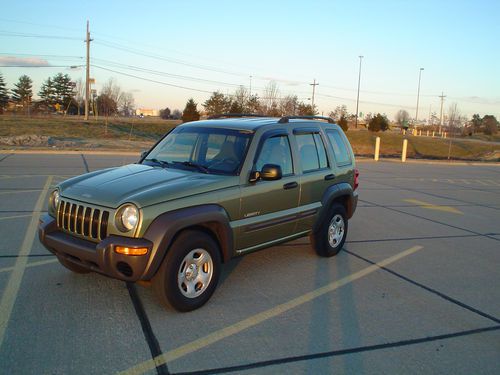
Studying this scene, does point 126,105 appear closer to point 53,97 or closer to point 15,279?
point 53,97

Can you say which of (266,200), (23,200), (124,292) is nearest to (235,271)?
(266,200)

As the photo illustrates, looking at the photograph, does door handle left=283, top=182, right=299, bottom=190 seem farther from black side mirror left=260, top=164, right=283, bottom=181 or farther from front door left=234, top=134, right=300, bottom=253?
black side mirror left=260, top=164, right=283, bottom=181

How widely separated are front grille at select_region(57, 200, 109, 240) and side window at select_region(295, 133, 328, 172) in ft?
8.87

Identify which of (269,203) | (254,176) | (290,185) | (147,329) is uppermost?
(254,176)

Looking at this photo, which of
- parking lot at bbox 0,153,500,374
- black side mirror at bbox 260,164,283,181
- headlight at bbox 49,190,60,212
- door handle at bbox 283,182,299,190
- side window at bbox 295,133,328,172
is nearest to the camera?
parking lot at bbox 0,153,500,374

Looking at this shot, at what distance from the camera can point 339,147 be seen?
6996 mm

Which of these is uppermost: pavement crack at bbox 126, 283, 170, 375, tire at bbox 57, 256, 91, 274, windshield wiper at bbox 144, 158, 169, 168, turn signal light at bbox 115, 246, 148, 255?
windshield wiper at bbox 144, 158, 169, 168

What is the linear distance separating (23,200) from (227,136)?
5.87 meters

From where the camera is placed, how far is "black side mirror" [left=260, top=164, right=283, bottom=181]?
16.3ft

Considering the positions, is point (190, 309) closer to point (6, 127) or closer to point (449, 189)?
point (449, 189)

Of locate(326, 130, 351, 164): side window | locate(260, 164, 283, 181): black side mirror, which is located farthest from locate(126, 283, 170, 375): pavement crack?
locate(326, 130, 351, 164): side window

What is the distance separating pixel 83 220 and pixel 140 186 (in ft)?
2.00

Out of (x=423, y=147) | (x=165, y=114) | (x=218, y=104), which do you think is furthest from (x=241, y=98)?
(x=165, y=114)

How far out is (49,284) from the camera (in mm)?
4961
